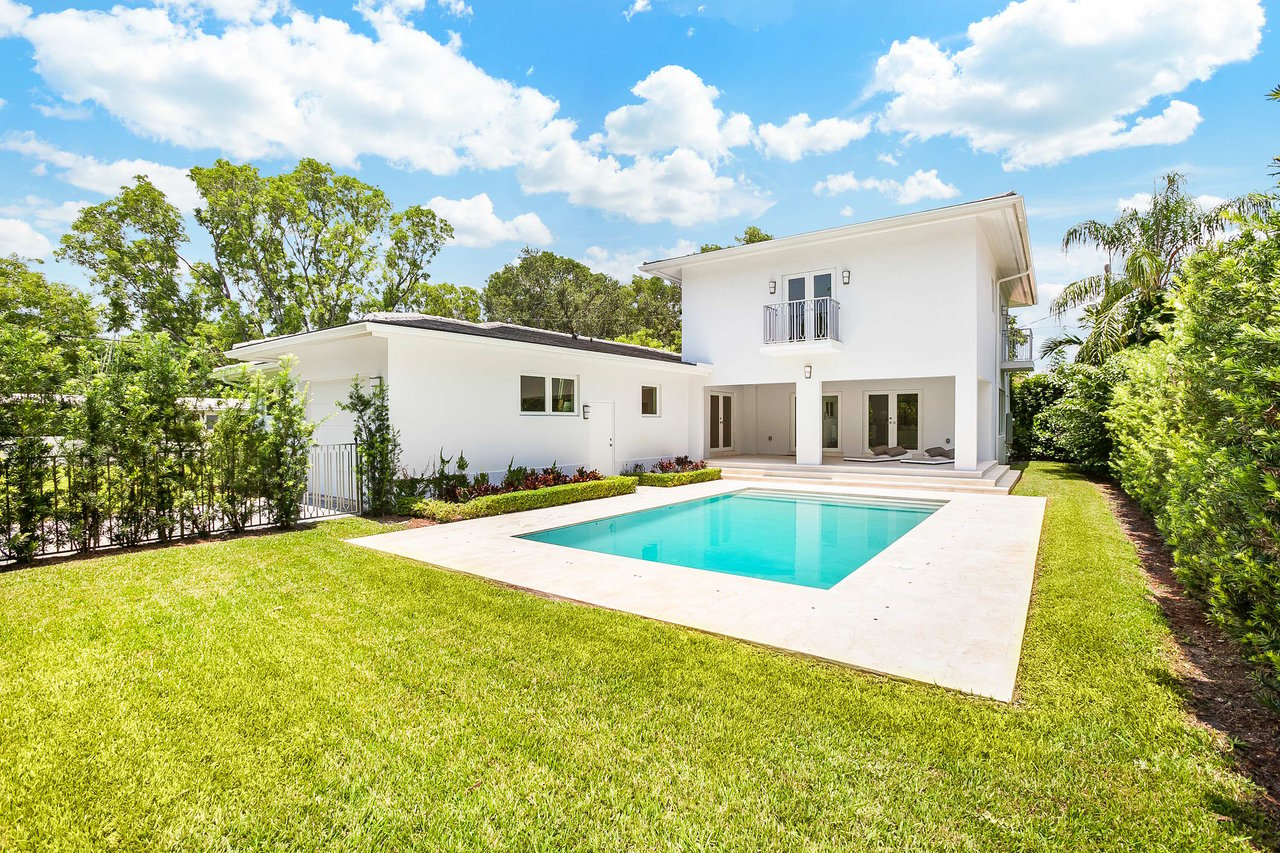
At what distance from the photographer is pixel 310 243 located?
3084 cm

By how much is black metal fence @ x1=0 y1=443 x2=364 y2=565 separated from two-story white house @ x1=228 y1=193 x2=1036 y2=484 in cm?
251

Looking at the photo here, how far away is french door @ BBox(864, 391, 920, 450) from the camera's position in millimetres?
19281

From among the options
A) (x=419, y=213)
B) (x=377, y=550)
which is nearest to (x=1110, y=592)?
(x=377, y=550)

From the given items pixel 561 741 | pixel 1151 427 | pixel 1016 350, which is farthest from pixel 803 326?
pixel 561 741

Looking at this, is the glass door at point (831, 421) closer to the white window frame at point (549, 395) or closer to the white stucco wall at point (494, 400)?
the white stucco wall at point (494, 400)

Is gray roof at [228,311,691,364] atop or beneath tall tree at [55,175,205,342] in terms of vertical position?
beneath

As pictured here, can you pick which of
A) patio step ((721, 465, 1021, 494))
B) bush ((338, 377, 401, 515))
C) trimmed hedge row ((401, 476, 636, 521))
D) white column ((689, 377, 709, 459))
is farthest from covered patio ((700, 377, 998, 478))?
bush ((338, 377, 401, 515))

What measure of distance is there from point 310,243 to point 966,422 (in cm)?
3286

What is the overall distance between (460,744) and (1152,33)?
1858 centimetres

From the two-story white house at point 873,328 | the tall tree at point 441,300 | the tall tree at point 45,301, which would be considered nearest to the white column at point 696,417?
the two-story white house at point 873,328

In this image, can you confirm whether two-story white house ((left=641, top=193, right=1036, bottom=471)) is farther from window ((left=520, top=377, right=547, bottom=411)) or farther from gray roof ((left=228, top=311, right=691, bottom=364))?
window ((left=520, top=377, right=547, bottom=411))

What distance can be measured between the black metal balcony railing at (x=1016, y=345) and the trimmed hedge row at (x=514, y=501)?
15081 millimetres

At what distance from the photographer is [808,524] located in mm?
10531

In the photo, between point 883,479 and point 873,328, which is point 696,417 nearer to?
point 873,328
